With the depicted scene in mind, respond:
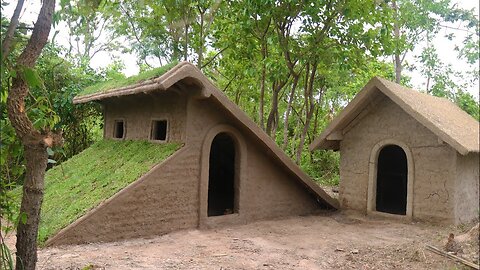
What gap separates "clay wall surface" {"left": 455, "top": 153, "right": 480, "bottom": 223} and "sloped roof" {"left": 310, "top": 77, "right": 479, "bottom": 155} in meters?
0.82

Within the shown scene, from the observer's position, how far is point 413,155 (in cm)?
998

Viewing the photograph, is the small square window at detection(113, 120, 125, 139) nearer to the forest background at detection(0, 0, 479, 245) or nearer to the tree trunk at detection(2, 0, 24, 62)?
the forest background at detection(0, 0, 479, 245)

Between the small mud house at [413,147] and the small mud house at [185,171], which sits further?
the small mud house at [413,147]

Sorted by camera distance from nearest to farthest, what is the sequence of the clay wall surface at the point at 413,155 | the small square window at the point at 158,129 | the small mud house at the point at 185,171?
the small mud house at the point at 185,171 → the clay wall surface at the point at 413,155 → the small square window at the point at 158,129

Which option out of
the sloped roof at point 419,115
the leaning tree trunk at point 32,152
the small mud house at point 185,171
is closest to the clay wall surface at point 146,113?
the small mud house at point 185,171

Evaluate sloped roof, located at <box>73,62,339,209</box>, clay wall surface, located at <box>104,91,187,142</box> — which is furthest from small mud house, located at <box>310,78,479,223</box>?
clay wall surface, located at <box>104,91,187,142</box>

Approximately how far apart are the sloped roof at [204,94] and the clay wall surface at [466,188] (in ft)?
10.4

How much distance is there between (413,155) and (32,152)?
27.6 ft

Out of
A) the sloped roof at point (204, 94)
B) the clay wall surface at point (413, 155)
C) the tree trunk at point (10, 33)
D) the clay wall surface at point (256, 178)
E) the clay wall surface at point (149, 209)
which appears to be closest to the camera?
the tree trunk at point (10, 33)

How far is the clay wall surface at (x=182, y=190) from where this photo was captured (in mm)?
7551

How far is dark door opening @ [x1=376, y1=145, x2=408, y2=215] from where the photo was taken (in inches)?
490

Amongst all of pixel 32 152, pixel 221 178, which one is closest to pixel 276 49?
pixel 221 178

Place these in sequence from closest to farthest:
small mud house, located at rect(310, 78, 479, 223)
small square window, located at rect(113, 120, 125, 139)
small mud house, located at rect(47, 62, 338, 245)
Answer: small mud house, located at rect(47, 62, 338, 245)
small mud house, located at rect(310, 78, 479, 223)
small square window, located at rect(113, 120, 125, 139)

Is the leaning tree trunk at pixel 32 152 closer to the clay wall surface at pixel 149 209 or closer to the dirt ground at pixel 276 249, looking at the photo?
the dirt ground at pixel 276 249
